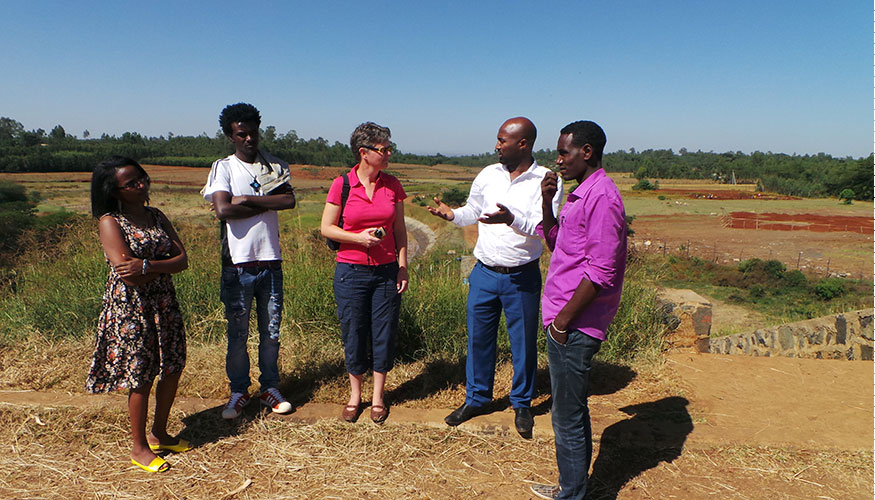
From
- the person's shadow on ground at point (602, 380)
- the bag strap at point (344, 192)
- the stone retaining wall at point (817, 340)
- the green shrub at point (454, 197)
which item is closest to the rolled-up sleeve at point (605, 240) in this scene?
the bag strap at point (344, 192)

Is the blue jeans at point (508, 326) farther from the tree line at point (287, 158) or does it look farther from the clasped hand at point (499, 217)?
the tree line at point (287, 158)

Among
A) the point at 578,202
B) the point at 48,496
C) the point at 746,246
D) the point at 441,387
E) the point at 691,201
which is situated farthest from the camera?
the point at 691,201

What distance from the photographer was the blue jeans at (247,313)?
10.0ft

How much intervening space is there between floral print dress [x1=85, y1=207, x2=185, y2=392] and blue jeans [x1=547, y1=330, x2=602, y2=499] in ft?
6.55

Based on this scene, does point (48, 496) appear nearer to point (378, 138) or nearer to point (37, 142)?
point (378, 138)

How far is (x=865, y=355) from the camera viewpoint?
5594 mm

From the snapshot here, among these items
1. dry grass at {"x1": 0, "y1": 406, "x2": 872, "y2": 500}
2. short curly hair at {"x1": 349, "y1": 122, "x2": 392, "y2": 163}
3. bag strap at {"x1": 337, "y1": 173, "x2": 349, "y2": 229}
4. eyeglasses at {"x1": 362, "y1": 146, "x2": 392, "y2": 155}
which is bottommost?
dry grass at {"x1": 0, "y1": 406, "x2": 872, "y2": 500}

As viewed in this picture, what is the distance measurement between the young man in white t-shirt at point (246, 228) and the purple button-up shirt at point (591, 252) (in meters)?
1.66

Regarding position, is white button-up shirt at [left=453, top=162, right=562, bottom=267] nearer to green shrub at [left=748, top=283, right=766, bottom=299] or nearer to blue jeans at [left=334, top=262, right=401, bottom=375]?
blue jeans at [left=334, top=262, right=401, bottom=375]

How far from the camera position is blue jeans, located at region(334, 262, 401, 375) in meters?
3.02

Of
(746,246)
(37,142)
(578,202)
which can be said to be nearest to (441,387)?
(578,202)

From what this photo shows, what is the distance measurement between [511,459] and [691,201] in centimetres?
5495

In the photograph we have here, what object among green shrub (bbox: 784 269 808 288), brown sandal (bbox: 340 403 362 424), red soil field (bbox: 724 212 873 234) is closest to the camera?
brown sandal (bbox: 340 403 362 424)

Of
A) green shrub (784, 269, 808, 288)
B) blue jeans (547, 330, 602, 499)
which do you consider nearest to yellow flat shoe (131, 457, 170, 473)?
blue jeans (547, 330, 602, 499)
